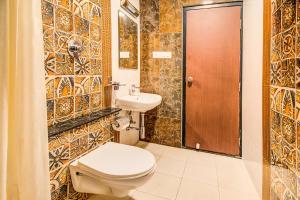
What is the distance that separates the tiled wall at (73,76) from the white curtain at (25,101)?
1.17 feet

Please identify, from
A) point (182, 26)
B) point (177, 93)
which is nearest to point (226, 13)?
point (182, 26)

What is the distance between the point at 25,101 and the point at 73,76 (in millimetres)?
694

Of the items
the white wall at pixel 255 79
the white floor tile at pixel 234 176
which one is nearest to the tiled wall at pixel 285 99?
the white wall at pixel 255 79

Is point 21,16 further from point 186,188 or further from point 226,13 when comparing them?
point 226,13

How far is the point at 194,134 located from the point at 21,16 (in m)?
2.17

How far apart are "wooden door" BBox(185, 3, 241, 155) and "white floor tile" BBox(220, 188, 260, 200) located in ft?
2.48

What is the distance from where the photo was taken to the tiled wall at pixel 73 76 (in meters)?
1.09

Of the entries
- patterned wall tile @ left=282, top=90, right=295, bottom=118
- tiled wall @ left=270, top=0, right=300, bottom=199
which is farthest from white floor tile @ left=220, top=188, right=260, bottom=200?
patterned wall tile @ left=282, top=90, right=295, bottom=118

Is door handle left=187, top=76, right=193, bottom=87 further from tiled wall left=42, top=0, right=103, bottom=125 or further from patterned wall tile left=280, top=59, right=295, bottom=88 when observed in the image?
patterned wall tile left=280, top=59, right=295, bottom=88

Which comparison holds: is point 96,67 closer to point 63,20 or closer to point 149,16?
point 63,20

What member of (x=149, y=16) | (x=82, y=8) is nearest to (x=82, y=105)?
(x=82, y=8)

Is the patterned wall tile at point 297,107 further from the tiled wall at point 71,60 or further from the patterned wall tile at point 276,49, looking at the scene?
the tiled wall at point 71,60

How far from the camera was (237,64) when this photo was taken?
2.10m

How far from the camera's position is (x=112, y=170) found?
1.02 m
